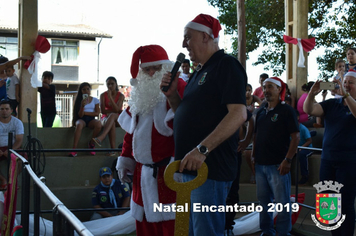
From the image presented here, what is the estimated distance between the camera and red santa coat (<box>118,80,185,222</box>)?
9.75 ft

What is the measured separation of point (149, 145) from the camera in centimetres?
303

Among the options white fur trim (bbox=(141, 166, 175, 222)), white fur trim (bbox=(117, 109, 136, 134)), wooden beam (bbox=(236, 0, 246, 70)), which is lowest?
white fur trim (bbox=(141, 166, 175, 222))

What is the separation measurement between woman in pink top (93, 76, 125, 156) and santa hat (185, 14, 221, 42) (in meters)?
5.59

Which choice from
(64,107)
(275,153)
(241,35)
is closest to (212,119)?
(275,153)

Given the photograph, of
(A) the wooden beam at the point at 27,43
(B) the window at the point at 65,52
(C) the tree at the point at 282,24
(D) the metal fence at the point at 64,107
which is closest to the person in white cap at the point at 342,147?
(A) the wooden beam at the point at 27,43

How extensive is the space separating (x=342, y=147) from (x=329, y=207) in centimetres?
68

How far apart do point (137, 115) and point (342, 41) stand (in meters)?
12.6

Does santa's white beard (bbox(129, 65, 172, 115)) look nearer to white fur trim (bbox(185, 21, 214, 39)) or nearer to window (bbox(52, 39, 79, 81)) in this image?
white fur trim (bbox(185, 21, 214, 39))

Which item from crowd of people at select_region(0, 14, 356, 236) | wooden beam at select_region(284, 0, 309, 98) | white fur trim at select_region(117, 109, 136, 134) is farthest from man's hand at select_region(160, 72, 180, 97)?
wooden beam at select_region(284, 0, 309, 98)

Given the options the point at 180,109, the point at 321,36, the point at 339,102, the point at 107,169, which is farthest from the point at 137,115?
the point at 321,36

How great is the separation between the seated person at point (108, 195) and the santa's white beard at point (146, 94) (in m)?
3.62

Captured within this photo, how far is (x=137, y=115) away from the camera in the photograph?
10.5 ft

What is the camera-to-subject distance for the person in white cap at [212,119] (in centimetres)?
219

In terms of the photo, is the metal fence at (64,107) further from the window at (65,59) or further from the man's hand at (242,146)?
the man's hand at (242,146)
